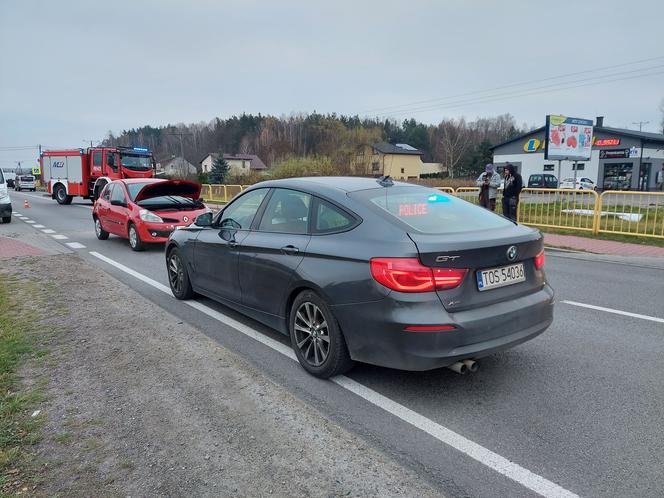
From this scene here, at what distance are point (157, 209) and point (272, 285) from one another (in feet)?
24.0

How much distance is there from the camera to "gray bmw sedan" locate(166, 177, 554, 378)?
3.34 meters

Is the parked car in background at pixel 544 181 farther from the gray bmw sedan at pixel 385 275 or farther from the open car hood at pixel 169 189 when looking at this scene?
the gray bmw sedan at pixel 385 275

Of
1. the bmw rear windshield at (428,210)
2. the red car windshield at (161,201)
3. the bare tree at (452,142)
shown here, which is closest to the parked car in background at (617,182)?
the bare tree at (452,142)

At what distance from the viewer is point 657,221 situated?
1201 centimetres

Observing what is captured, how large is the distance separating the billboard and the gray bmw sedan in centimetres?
2488

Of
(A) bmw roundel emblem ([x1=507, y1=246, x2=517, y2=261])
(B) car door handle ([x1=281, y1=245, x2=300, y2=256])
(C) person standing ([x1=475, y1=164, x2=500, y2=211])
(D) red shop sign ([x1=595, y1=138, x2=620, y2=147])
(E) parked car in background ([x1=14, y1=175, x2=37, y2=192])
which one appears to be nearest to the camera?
(A) bmw roundel emblem ([x1=507, y1=246, x2=517, y2=261])

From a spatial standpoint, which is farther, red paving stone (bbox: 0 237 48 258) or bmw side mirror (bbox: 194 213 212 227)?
red paving stone (bbox: 0 237 48 258)

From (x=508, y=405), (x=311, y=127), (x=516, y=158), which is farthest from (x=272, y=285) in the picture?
(x=311, y=127)

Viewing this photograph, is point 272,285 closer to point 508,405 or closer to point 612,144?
point 508,405

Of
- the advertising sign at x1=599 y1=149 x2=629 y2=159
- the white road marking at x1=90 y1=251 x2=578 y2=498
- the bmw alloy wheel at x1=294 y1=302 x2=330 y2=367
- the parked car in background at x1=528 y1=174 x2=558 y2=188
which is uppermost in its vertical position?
the advertising sign at x1=599 y1=149 x2=629 y2=159

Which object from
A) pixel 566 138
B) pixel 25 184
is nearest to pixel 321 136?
pixel 25 184

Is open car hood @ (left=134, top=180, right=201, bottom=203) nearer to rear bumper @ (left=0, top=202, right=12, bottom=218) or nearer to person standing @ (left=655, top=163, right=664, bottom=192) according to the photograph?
rear bumper @ (left=0, top=202, right=12, bottom=218)

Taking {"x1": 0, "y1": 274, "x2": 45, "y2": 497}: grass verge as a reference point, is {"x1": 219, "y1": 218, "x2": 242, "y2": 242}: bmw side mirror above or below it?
above

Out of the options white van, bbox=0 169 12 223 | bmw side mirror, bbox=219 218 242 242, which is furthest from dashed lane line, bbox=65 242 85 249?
bmw side mirror, bbox=219 218 242 242
